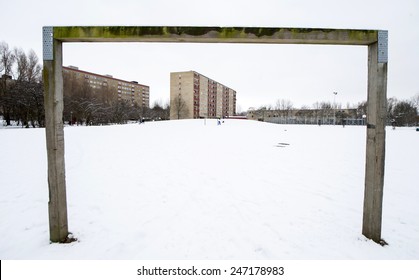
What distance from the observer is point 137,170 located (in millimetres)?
7820

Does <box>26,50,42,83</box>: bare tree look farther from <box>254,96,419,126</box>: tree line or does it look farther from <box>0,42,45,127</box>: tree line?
<box>254,96,419,126</box>: tree line

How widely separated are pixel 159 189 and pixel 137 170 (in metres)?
2.38

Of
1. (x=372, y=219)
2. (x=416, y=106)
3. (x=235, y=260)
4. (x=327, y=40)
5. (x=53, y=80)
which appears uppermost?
(x=416, y=106)

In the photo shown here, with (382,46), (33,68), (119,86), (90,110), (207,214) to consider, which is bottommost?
(207,214)

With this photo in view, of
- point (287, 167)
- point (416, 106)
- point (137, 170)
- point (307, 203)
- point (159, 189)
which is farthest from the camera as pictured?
point (416, 106)

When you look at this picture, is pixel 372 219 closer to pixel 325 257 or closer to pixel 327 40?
pixel 325 257

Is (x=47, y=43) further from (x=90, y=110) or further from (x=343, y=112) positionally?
(x=343, y=112)

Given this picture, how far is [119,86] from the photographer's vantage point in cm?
11256

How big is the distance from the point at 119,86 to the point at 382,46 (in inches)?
4826

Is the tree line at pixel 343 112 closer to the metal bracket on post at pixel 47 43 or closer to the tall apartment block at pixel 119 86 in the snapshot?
the metal bracket on post at pixel 47 43

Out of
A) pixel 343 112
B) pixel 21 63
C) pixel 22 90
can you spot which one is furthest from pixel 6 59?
pixel 343 112

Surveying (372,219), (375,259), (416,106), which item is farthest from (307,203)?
(416,106)

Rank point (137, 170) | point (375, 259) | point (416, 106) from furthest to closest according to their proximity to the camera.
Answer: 1. point (416, 106)
2. point (137, 170)
3. point (375, 259)

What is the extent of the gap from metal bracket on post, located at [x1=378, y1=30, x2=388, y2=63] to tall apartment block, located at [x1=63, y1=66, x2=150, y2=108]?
91.8 meters
